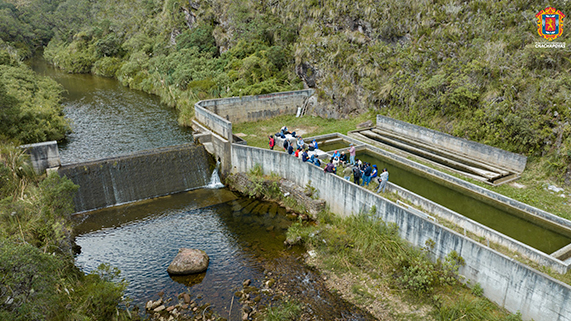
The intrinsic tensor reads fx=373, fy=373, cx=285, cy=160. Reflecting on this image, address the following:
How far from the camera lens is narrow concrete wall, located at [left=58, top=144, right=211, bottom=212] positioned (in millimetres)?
22219

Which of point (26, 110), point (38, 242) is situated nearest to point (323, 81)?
point (26, 110)

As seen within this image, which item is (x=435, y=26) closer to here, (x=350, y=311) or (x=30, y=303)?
(x=350, y=311)

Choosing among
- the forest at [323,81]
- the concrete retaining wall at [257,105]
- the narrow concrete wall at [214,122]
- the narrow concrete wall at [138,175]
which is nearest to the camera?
the forest at [323,81]

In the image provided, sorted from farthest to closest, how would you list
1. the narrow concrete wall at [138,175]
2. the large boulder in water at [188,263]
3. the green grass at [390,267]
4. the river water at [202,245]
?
the narrow concrete wall at [138,175]
the large boulder in water at [188,263]
the river water at [202,245]
the green grass at [390,267]

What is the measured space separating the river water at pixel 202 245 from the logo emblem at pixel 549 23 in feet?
66.3

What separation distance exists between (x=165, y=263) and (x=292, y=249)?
20.0ft

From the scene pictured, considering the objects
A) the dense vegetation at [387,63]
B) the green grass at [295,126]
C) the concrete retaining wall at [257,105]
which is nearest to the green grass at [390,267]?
the dense vegetation at [387,63]

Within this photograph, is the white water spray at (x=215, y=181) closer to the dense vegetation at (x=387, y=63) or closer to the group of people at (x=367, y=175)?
the group of people at (x=367, y=175)

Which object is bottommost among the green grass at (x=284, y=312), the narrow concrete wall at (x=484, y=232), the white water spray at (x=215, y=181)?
the green grass at (x=284, y=312)

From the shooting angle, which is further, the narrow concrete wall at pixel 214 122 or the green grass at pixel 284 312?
the narrow concrete wall at pixel 214 122

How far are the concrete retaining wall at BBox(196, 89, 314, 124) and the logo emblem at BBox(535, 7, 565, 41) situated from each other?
18.2 meters

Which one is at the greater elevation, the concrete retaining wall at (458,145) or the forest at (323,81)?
the forest at (323,81)

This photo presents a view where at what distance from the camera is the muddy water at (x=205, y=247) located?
51.2ft

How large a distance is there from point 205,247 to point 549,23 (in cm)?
2538
